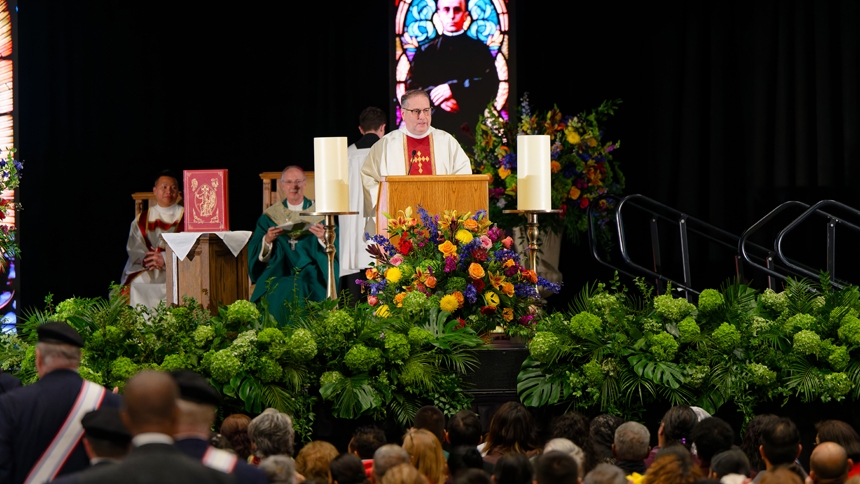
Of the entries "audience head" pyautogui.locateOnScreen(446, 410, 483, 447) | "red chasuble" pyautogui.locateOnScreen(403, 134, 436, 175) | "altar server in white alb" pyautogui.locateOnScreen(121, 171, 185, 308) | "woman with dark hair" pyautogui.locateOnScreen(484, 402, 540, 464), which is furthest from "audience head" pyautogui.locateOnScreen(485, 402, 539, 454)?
"altar server in white alb" pyautogui.locateOnScreen(121, 171, 185, 308)

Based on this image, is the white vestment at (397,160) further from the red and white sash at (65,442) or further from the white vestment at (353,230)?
the red and white sash at (65,442)

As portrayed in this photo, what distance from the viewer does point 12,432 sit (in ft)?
13.9

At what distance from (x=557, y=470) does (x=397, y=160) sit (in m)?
4.34

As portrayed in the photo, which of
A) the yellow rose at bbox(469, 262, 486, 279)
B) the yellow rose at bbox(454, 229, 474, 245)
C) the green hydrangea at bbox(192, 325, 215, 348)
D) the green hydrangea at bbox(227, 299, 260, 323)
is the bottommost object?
the green hydrangea at bbox(192, 325, 215, 348)

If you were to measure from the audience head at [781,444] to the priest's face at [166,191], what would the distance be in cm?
724

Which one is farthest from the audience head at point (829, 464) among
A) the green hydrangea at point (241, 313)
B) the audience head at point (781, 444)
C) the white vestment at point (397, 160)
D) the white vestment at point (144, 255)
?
the white vestment at point (144, 255)

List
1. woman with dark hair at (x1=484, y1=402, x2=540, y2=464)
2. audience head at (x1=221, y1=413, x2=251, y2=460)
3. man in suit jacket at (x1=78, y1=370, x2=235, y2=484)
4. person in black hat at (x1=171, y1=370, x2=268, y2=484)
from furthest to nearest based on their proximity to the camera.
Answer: audience head at (x1=221, y1=413, x2=251, y2=460) < woman with dark hair at (x1=484, y1=402, x2=540, y2=464) < person in black hat at (x1=171, y1=370, x2=268, y2=484) < man in suit jacket at (x1=78, y1=370, x2=235, y2=484)

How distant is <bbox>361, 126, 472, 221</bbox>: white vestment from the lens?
8.07 m

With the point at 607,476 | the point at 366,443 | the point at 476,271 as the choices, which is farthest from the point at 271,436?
the point at 476,271

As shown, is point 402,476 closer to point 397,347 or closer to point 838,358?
point 397,347

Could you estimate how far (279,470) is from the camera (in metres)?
4.12

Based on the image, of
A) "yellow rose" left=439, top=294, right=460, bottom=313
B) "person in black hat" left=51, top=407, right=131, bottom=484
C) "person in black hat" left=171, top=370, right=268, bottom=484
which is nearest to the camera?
"person in black hat" left=171, top=370, right=268, bottom=484

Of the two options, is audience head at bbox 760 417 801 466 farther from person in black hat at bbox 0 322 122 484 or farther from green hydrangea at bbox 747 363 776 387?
person in black hat at bbox 0 322 122 484

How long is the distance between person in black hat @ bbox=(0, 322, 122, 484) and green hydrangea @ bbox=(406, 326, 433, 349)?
6.83 ft
